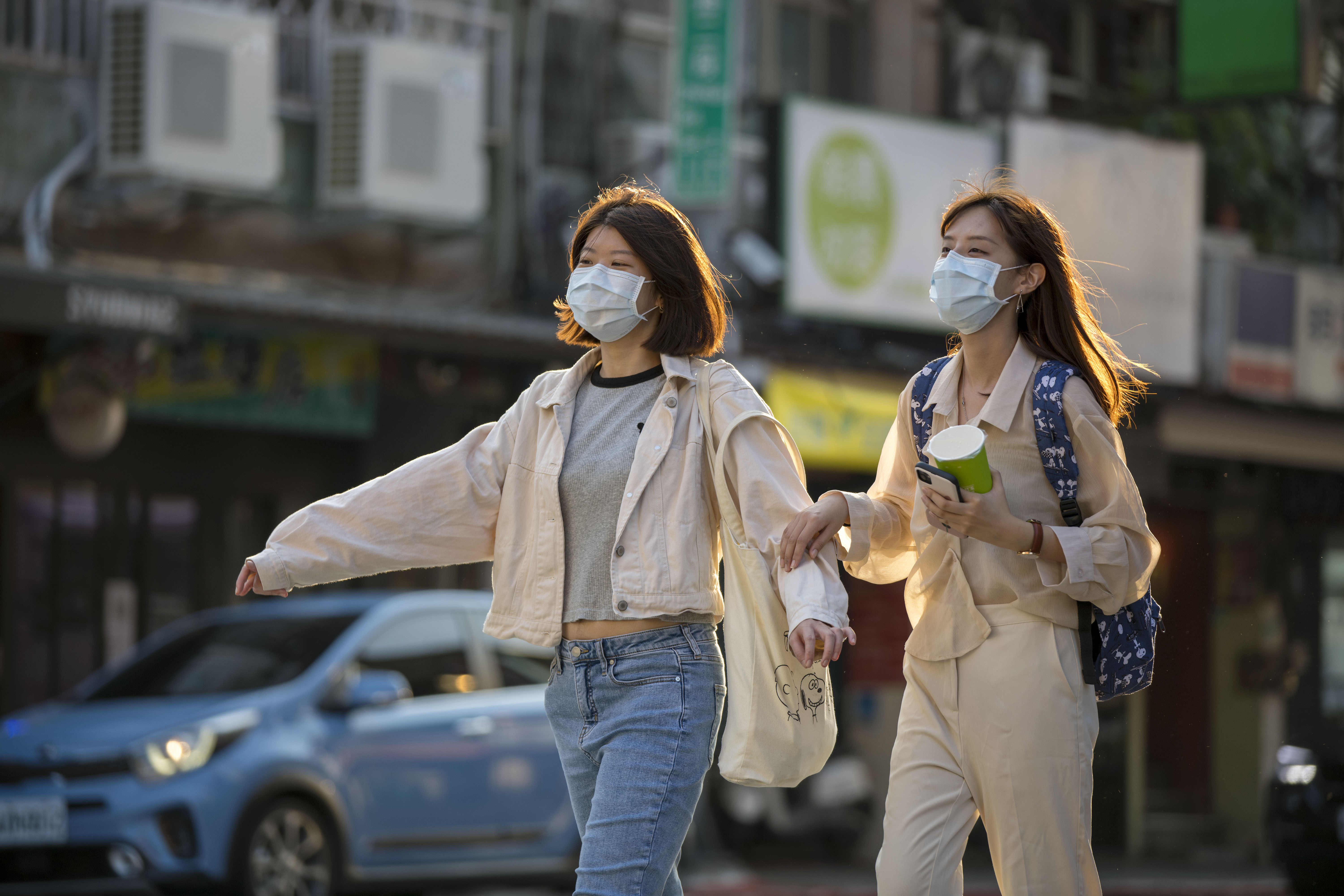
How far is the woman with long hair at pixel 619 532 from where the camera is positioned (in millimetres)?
4133

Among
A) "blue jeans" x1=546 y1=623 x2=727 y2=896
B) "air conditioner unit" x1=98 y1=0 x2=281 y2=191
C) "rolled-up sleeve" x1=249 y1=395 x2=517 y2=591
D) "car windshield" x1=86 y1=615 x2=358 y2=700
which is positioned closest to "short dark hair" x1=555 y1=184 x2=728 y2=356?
"rolled-up sleeve" x1=249 y1=395 x2=517 y2=591

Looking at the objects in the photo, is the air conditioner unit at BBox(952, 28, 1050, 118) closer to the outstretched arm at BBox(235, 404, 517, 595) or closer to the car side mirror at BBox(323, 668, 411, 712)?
the car side mirror at BBox(323, 668, 411, 712)

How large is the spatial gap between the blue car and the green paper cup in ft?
16.9

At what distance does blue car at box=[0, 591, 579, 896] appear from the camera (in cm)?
917

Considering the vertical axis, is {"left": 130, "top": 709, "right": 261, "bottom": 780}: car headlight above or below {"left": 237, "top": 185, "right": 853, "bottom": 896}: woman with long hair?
below

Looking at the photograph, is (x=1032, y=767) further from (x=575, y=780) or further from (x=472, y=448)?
(x=472, y=448)

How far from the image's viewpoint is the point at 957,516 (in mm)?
3967

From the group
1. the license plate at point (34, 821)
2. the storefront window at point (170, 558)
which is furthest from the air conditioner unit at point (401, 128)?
the license plate at point (34, 821)

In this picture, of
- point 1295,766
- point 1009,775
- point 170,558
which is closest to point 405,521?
point 1009,775

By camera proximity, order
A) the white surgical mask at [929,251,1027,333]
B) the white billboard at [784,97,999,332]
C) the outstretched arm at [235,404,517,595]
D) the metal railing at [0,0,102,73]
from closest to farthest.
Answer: the white surgical mask at [929,251,1027,333]
the outstretched arm at [235,404,517,595]
the metal railing at [0,0,102,73]
the white billboard at [784,97,999,332]

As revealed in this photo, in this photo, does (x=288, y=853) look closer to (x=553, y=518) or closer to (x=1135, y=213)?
(x=553, y=518)

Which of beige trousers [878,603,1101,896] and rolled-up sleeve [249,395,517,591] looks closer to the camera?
beige trousers [878,603,1101,896]

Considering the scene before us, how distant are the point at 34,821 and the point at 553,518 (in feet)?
18.9

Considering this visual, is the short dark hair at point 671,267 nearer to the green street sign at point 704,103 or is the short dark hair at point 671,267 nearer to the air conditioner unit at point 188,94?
the air conditioner unit at point 188,94
